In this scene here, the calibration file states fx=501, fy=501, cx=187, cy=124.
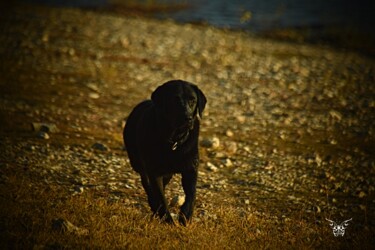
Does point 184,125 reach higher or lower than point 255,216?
higher

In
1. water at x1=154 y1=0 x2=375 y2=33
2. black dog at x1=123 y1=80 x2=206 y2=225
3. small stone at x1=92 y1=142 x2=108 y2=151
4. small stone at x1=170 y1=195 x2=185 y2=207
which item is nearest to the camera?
black dog at x1=123 y1=80 x2=206 y2=225

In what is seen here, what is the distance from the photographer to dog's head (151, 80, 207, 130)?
18.6 ft

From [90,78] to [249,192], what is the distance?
25.1 feet

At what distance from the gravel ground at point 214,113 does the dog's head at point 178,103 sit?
1.37 m

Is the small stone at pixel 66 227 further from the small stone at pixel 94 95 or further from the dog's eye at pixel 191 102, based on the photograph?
the small stone at pixel 94 95

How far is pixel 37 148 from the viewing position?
27.5 ft

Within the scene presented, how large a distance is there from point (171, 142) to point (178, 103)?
475mm

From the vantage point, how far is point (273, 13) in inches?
1268

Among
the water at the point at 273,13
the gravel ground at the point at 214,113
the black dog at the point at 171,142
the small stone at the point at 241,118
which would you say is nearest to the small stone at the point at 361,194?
the gravel ground at the point at 214,113

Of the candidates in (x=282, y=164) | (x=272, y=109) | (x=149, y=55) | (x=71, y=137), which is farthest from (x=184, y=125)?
(x=149, y=55)

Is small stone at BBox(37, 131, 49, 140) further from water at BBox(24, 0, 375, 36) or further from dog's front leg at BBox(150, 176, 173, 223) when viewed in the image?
water at BBox(24, 0, 375, 36)

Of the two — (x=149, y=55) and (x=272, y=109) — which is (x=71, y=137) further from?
(x=149, y=55)

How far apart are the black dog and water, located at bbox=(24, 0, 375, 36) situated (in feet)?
63.1

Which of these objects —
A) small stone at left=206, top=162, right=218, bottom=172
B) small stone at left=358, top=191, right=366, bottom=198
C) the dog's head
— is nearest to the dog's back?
the dog's head
